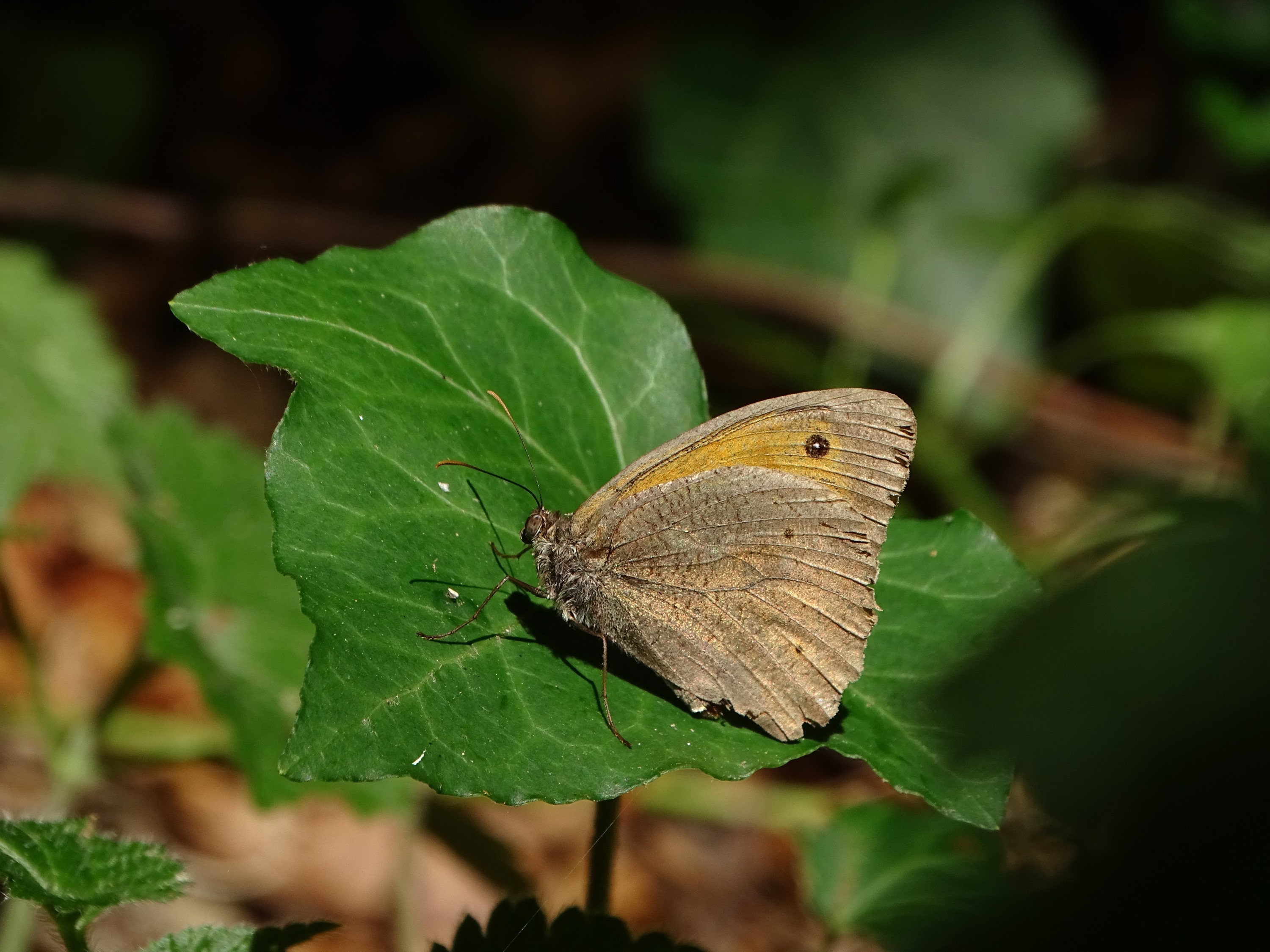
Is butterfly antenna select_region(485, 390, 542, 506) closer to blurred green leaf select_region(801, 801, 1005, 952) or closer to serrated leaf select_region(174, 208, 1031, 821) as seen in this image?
serrated leaf select_region(174, 208, 1031, 821)

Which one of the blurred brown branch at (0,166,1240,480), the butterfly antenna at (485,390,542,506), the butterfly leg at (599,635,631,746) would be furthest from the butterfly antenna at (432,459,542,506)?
the blurred brown branch at (0,166,1240,480)

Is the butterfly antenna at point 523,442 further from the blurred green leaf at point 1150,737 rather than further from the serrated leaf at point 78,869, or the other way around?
the blurred green leaf at point 1150,737

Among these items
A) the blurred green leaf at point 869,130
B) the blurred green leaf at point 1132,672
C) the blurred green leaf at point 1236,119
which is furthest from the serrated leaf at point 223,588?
the blurred green leaf at point 1236,119

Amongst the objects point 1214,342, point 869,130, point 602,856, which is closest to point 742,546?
point 602,856

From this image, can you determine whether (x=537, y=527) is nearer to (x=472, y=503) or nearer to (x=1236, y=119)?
(x=472, y=503)

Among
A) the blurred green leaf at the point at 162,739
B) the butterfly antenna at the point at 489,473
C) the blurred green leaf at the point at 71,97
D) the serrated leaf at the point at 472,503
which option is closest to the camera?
the serrated leaf at the point at 472,503
